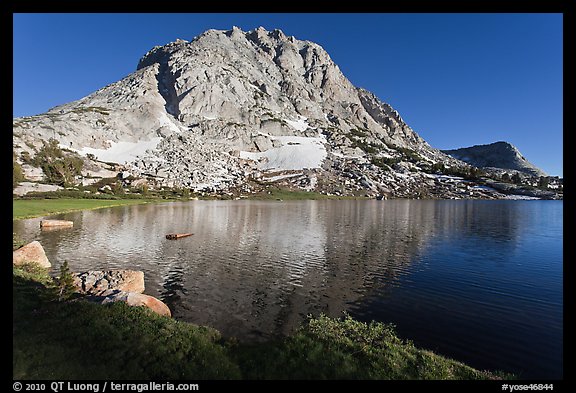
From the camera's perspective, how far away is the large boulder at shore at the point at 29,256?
30784mm

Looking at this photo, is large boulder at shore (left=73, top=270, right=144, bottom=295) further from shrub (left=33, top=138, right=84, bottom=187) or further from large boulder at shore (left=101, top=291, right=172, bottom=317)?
shrub (left=33, top=138, right=84, bottom=187)

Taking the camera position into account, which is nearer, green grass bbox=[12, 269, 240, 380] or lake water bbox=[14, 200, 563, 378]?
green grass bbox=[12, 269, 240, 380]

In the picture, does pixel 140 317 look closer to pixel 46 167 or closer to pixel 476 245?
pixel 476 245

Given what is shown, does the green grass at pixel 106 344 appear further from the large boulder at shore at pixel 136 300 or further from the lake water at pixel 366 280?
the lake water at pixel 366 280

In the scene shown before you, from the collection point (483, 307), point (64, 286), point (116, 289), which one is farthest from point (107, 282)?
point (483, 307)

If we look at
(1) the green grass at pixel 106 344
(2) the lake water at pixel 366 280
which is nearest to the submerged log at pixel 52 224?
(2) the lake water at pixel 366 280

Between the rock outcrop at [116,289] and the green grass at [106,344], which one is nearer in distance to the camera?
the green grass at [106,344]

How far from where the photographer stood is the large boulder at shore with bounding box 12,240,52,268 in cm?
3078

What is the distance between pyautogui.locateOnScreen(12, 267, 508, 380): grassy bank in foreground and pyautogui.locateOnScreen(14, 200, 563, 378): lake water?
3696 millimetres

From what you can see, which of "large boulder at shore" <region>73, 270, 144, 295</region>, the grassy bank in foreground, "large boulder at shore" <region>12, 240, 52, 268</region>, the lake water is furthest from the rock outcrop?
"large boulder at shore" <region>12, 240, 52, 268</region>

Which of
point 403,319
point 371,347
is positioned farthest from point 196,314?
point 403,319

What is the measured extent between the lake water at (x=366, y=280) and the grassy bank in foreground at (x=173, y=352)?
3.70 m
